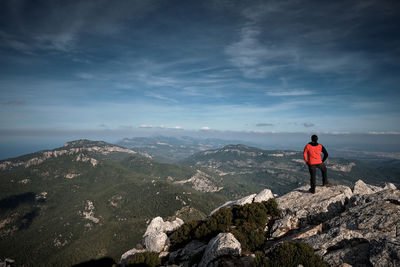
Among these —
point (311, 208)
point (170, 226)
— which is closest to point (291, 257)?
point (311, 208)

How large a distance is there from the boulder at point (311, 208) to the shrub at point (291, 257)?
24.5 ft

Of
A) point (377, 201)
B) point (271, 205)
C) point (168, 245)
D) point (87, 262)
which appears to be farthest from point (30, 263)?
point (377, 201)

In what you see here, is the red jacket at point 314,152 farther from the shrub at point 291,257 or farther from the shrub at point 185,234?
the shrub at point 185,234

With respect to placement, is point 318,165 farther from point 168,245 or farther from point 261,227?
point 168,245

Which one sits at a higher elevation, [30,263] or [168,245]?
[168,245]

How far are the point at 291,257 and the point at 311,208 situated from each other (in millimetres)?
12561

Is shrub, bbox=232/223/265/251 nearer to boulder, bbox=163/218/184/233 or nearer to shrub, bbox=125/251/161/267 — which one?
shrub, bbox=125/251/161/267

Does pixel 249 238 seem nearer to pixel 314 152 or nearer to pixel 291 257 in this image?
pixel 291 257

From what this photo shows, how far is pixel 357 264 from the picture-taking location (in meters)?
10.3

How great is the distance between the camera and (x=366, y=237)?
12.2 m

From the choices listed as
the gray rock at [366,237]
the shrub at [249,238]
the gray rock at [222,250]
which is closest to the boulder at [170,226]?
the shrub at [249,238]

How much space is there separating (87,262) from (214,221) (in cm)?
17450

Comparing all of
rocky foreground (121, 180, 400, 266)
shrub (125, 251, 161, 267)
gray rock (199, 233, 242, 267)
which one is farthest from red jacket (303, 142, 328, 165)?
shrub (125, 251, 161, 267)

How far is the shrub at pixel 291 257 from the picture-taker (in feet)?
34.0
